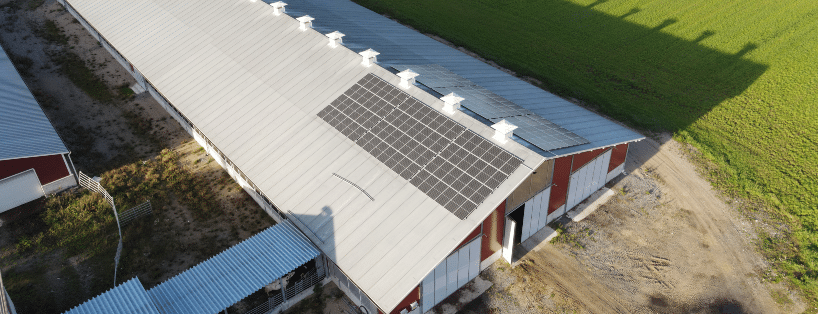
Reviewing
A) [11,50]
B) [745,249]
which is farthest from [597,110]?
[11,50]

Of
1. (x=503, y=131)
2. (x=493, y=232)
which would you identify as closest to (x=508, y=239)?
(x=493, y=232)

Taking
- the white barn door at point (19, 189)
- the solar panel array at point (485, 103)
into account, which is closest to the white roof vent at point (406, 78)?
the solar panel array at point (485, 103)

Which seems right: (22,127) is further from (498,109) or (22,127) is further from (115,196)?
(498,109)

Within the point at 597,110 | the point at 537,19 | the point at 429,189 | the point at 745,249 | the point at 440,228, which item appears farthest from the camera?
the point at 537,19

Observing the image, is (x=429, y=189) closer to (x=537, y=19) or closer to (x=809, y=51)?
(x=537, y=19)

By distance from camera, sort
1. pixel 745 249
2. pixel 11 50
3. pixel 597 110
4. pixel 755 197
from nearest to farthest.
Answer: pixel 745 249 → pixel 755 197 → pixel 597 110 → pixel 11 50

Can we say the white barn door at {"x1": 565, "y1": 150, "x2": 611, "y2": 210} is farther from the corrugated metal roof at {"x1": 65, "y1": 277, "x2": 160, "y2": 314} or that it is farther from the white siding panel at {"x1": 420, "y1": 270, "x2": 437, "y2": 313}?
the corrugated metal roof at {"x1": 65, "y1": 277, "x2": 160, "y2": 314}

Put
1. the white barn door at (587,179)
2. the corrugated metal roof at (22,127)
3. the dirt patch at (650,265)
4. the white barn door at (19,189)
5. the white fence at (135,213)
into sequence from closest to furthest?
the dirt patch at (650,265)
the white barn door at (587,179)
the white fence at (135,213)
the white barn door at (19,189)
the corrugated metal roof at (22,127)

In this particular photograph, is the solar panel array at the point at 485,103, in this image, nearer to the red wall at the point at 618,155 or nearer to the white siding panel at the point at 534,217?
the white siding panel at the point at 534,217
